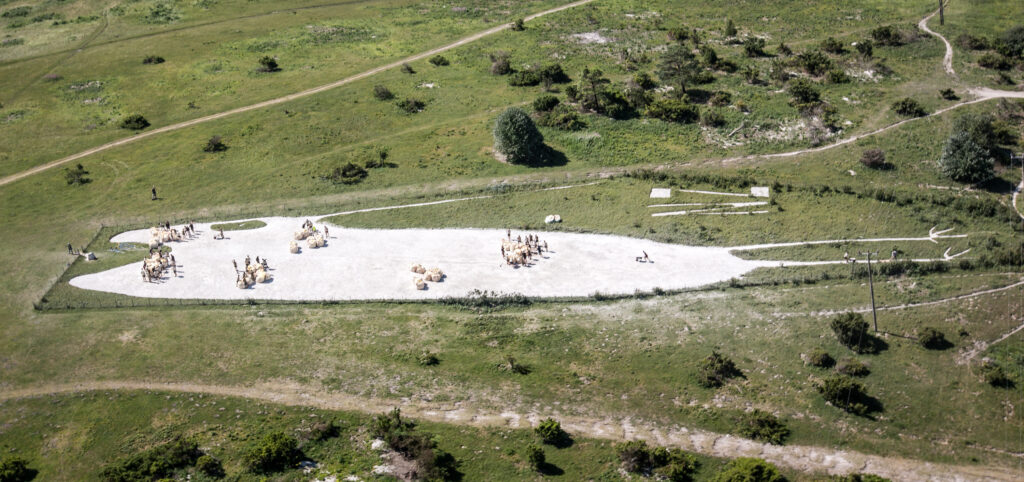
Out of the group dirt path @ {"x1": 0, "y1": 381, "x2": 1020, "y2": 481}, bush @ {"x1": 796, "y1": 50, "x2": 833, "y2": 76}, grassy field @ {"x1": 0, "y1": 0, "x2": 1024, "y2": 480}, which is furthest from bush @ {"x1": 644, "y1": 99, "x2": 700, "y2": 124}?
dirt path @ {"x1": 0, "y1": 381, "x2": 1020, "y2": 481}

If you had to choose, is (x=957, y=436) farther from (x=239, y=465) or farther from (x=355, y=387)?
(x=239, y=465)

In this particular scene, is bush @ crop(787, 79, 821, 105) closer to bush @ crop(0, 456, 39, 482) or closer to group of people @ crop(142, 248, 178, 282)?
group of people @ crop(142, 248, 178, 282)

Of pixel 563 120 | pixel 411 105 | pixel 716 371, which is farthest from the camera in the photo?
pixel 411 105

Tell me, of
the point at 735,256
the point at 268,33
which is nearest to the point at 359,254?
the point at 735,256

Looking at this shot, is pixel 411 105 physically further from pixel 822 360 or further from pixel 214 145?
pixel 822 360

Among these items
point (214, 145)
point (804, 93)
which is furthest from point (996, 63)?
point (214, 145)
